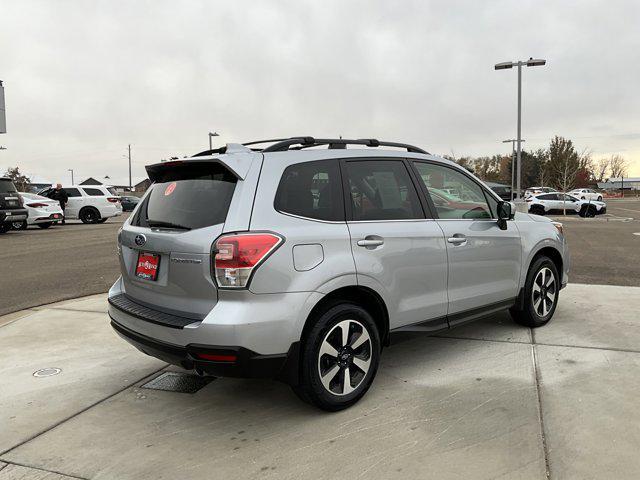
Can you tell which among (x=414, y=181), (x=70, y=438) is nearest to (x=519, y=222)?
(x=414, y=181)

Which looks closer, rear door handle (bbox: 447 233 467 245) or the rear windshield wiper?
the rear windshield wiper

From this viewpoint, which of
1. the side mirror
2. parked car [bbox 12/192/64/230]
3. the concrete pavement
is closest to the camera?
the concrete pavement

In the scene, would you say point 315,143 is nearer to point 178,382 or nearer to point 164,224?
point 164,224

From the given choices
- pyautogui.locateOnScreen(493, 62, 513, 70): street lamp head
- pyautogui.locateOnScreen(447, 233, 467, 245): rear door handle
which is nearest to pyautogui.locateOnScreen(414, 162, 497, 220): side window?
pyautogui.locateOnScreen(447, 233, 467, 245): rear door handle

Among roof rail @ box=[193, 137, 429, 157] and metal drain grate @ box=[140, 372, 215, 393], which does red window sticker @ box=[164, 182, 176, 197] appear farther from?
metal drain grate @ box=[140, 372, 215, 393]

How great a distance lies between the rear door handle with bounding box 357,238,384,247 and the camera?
11.1 ft

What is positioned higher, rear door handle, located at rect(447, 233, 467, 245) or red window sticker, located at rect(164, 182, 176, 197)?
red window sticker, located at rect(164, 182, 176, 197)

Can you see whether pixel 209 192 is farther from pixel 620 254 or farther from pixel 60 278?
pixel 620 254

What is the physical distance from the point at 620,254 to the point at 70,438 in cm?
1081

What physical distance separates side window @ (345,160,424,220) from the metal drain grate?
5.80 ft

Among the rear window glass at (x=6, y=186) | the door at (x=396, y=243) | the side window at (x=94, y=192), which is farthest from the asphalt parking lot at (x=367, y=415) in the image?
the side window at (x=94, y=192)

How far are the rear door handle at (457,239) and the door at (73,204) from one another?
2186cm

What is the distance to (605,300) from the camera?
6258mm

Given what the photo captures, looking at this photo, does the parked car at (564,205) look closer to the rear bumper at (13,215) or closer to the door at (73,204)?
the door at (73,204)
